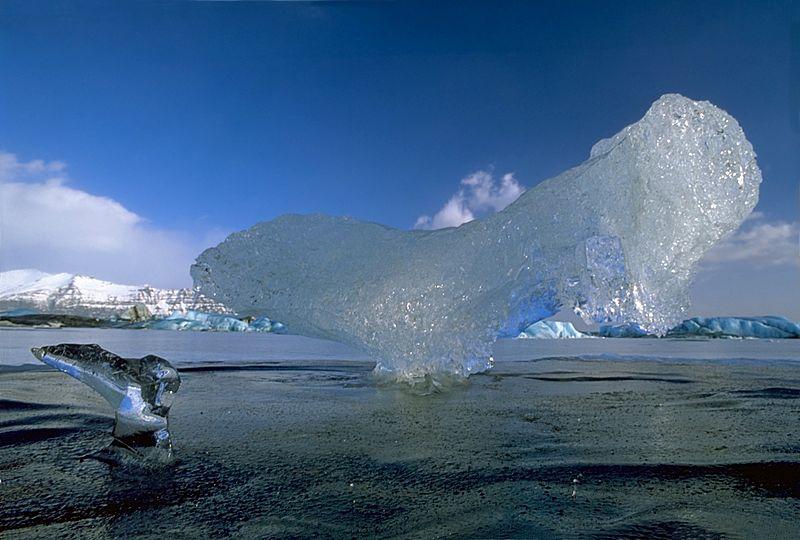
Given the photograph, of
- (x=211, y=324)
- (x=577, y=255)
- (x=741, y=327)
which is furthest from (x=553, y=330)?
(x=577, y=255)

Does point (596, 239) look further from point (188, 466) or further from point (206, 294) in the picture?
point (206, 294)

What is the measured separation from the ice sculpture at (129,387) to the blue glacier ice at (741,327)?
37.2 meters

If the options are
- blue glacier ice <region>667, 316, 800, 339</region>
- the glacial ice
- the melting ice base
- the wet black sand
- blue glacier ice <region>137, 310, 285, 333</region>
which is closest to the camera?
the wet black sand

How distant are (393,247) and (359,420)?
8.12ft

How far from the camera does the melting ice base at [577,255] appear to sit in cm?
396

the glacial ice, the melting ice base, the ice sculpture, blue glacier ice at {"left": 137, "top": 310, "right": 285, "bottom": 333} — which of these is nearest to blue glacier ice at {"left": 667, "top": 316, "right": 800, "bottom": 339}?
the glacial ice

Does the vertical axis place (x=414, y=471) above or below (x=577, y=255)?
below

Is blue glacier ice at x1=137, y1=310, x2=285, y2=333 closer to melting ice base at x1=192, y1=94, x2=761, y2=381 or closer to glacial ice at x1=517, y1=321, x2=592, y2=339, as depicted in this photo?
glacial ice at x1=517, y1=321, x2=592, y2=339

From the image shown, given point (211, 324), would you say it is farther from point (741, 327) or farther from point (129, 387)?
A: point (129, 387)

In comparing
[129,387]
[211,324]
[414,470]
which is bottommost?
[211,324]

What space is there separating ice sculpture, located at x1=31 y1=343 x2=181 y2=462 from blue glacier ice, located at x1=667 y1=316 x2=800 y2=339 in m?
37.2

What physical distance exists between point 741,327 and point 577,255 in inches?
1536

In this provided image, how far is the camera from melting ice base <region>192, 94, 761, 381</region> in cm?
396

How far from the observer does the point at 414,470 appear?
1.71 metres
